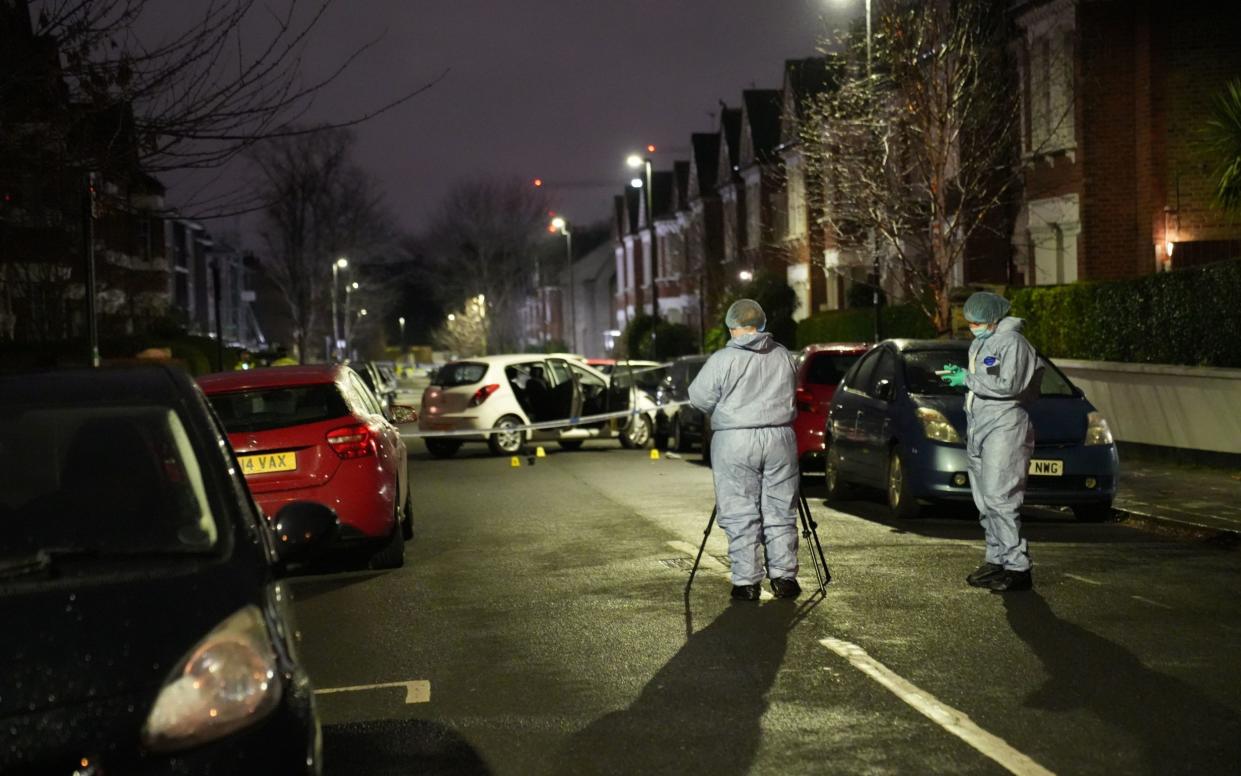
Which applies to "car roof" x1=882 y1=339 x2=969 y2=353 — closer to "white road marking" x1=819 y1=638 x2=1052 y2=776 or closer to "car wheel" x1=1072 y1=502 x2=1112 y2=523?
"car wheel" x1=1072 y1=502 x2=1112 y2=523

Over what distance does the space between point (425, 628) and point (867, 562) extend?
11.9 feet

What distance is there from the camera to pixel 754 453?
31.2 ft

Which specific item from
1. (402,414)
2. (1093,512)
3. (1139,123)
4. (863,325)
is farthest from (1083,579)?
(863,325)

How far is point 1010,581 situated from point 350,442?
4.80 metres

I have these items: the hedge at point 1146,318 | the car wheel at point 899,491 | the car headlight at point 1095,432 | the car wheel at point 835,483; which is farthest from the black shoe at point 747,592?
the hedge at point 1146,318

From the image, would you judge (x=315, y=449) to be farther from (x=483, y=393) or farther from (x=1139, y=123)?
(x=1139, y=123)

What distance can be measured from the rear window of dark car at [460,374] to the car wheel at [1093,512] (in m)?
13.2

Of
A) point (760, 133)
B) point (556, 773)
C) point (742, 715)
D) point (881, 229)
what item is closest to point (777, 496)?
point (742, 715)

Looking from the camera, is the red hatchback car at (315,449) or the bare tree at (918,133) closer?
the red hatchback car at (315,449)

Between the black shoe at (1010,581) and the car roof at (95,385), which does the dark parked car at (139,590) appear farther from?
Answer: the black shoe at (1010,581)

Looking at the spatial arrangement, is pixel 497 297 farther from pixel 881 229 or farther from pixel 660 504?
pixel 660 504

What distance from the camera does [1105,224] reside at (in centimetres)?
2720

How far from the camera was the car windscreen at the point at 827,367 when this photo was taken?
60.5 ft

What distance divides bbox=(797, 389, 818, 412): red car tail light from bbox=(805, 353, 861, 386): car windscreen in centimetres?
23
